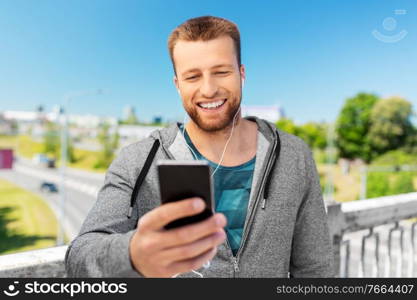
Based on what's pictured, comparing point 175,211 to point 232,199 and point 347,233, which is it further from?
point 347,233

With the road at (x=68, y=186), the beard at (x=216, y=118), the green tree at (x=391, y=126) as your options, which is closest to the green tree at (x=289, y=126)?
the green tree at (x=391, y=126)

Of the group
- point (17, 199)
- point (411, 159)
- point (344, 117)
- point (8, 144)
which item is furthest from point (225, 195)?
point (8, 144)

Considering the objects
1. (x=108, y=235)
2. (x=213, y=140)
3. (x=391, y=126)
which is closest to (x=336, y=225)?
(x=213, y=140)

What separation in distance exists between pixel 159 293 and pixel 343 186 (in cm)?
5800

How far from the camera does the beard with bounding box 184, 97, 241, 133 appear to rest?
1.72 m

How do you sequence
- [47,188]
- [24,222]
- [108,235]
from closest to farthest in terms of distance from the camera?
1. [108,235]
2. [24,222]
3. [47,188]

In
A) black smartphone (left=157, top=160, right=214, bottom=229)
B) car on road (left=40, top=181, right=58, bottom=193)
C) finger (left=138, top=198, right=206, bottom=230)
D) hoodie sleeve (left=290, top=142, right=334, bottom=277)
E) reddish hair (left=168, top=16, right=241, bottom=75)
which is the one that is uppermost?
reddish hair (left=168, top=16, right=241, bottom=75)

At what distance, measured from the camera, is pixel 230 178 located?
1.70 metres

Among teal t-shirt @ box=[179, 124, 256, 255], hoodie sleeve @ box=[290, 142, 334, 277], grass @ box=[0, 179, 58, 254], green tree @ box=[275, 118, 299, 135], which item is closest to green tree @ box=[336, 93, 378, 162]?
green tree @ box=[275, 118, 299, 135]

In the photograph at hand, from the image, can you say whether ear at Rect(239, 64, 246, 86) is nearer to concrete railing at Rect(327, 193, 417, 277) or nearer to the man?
the man

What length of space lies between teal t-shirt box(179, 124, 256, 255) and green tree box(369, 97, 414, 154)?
2368 inches

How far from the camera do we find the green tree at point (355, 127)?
2341 inches

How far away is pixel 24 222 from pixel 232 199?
69310mm

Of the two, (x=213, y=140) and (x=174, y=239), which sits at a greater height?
(x=213, y=140)
